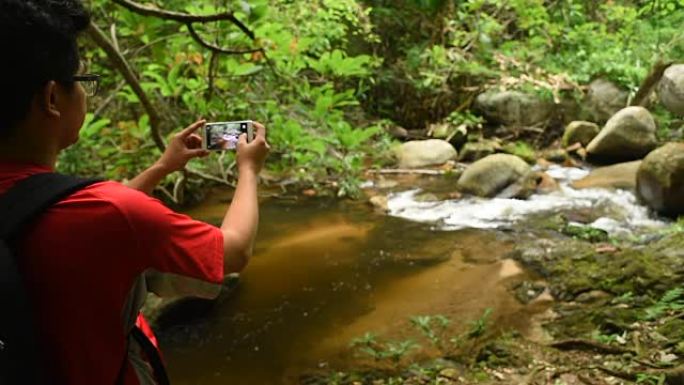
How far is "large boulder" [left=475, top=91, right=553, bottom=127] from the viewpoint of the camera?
12.6 m

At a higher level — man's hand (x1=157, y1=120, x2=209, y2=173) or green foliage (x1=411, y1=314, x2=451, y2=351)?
man's hand (x1=157, y1=120, x2=209, y2=173)

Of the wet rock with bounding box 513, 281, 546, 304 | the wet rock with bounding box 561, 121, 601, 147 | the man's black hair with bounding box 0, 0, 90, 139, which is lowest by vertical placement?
the wet rock with bounding box 513, 281, 546, 304

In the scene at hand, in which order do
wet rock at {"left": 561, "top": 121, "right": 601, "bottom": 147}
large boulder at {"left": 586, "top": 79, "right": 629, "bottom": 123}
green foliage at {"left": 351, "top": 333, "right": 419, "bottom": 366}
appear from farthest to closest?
large boulder at {"left": 586, "top": 79, "right": 629, "bottom": 123} < wet rock at {"left": 561, "top": 121, "right": 601, "bottom": 147} < green foliage at {"left": 351, "top": 333, "right": 419, "bottom": 366}

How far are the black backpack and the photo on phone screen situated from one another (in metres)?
0.60

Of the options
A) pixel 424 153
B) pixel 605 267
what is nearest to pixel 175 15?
pixel 605 267

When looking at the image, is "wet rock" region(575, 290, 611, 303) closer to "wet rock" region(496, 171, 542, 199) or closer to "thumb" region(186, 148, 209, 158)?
"thumb" region(186, 148, 209, 158)

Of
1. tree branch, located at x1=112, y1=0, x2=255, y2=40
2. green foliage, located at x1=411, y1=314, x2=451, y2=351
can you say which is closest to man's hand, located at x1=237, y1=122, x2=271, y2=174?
tree branch, located at x1=112, y1=0, x2=255, y2=40

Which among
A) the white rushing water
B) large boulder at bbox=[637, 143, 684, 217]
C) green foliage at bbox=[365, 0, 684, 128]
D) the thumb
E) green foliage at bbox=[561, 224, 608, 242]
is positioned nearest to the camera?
the thumb

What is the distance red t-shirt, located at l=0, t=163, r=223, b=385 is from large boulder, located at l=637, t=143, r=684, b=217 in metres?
7.04

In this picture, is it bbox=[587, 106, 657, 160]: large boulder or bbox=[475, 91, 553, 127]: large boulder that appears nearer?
bbox=[587, 106, 657, 160]: large boulder

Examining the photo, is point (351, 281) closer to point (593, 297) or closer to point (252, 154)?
point (593, 297)

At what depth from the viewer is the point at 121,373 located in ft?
3.95

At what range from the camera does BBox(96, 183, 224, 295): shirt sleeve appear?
1140 millimetres

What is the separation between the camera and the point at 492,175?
8.87 m
